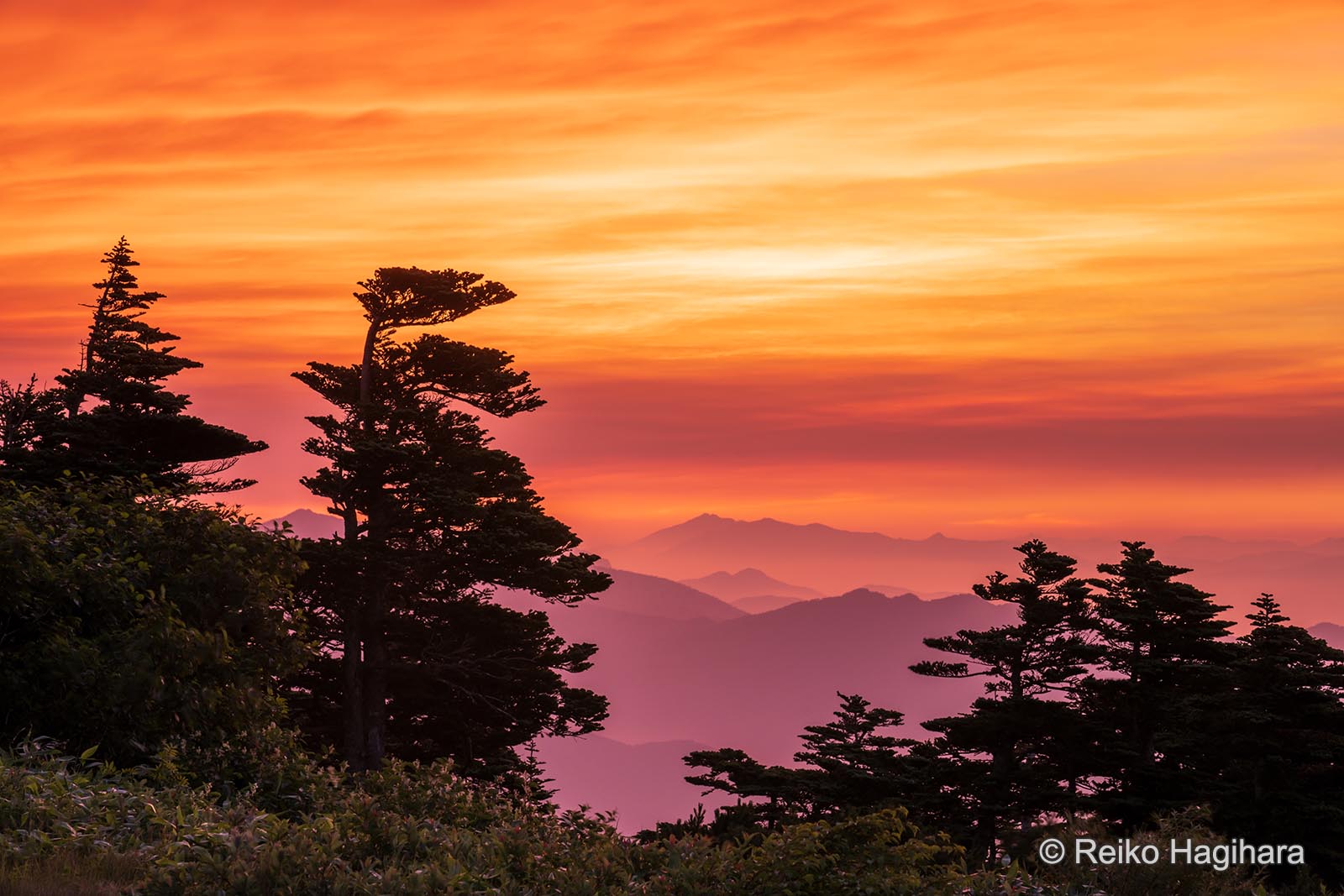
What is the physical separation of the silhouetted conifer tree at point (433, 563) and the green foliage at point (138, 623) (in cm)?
2236

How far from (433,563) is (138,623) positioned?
2695 cm

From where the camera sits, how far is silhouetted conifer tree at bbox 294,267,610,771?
46.1 m

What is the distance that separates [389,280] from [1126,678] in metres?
34.2

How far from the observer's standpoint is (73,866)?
11914 millimetres

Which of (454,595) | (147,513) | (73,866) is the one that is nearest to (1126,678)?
(454,595)

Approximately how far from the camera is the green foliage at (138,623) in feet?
62.4

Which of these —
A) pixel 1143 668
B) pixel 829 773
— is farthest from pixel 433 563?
pixel 1143 668

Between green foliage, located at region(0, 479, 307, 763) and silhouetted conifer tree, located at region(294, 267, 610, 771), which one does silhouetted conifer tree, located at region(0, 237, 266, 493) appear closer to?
silhouetted conifer tree, located at region(294, 267, 610, 771)

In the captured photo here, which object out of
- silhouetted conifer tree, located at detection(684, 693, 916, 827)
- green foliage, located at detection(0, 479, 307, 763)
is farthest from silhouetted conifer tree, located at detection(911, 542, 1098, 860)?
green foliage, located at detection(0, 479, 307, 763)

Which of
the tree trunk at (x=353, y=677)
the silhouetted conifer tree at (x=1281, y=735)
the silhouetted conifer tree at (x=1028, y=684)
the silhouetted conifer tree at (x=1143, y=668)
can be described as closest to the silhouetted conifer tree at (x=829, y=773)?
the silhouetted conifer tree at (x=1028, y=684)

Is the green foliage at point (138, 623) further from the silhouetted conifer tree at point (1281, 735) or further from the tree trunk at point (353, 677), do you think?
the silhouetted conifer tree at point (1281, 735)

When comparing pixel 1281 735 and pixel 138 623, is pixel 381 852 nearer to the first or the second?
pixel 138 623

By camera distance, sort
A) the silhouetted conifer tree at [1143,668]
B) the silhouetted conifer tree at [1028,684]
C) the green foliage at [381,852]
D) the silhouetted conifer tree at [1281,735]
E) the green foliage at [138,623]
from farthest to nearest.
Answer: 1. the silhouetted conifer tree at [1028,684]
2. the silhouetted conifer tree at [1143,668]
3. the silhouetted conifer tree at [1281,735]
4. the green foliage at [138,623]
5. the green foliage at [381,852]

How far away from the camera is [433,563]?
154 ft
